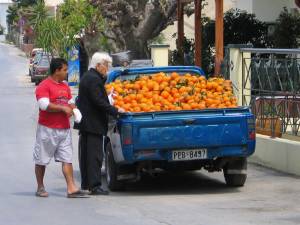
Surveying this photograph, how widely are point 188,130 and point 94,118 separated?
1.26 m

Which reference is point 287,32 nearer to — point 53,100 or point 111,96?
point 111,96

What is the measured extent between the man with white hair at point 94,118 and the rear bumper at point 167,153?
0.45m

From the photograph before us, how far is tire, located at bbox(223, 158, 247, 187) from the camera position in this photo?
37.3ft

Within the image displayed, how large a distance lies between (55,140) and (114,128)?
0.92 meters

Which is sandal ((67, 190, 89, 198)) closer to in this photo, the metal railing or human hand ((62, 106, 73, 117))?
human hand ((62, 106, 73, 117))

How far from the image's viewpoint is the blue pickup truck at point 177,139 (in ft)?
34.8

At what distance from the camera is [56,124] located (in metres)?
10.6

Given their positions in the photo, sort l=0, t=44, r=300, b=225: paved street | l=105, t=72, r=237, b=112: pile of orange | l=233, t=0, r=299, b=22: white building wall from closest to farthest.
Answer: l=0, t=44, r=300, b=225: paved street
l=105, t=72, r=237, b=112: pile of orange
l=233, t=0, r=299, b=22: white building wall

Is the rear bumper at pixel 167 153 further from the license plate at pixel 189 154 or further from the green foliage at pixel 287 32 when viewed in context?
the green foliage at pixel 287 32

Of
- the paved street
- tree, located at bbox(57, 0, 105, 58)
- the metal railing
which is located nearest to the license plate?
the paved street

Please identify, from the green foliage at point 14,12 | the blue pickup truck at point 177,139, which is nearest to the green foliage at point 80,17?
the blue pickup truck at point 177,139

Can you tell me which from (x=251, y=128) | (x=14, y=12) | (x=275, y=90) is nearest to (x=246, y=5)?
(x=275, y=90)

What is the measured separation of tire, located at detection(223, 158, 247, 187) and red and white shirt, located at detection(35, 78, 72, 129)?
2395 millimetres

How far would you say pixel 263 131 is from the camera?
14.1 meters
